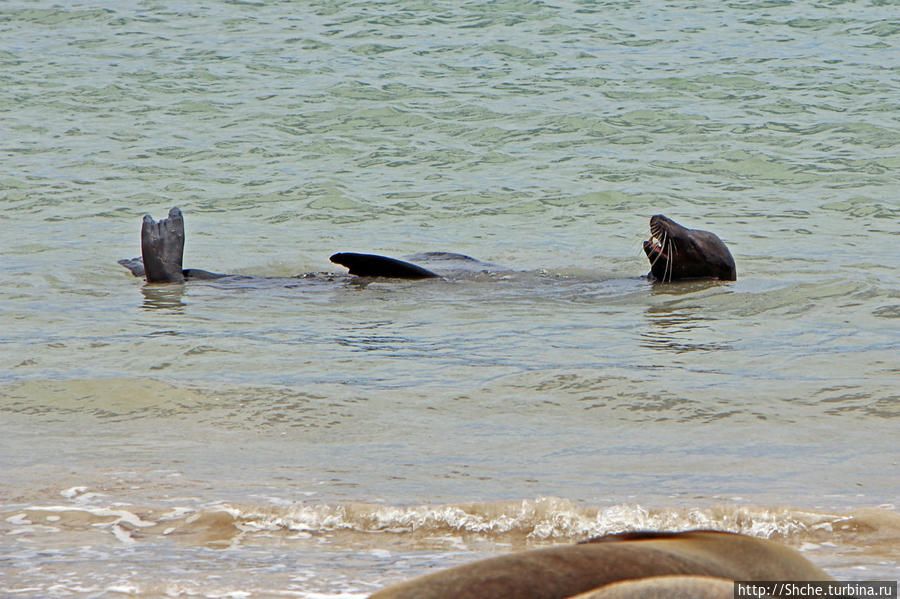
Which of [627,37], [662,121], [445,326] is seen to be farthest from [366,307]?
[627,37]

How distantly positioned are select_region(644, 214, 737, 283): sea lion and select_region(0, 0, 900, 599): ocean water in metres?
0.16

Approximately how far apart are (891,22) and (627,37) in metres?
3.80

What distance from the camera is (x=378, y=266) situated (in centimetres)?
772

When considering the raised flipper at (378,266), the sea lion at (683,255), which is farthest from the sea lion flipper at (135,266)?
the sea lion at (683,255)

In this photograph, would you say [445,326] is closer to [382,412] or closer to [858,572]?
[382,412]

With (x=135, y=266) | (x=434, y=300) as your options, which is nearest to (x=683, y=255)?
(x=434, y=300)

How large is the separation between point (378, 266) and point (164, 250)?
4.91 feet

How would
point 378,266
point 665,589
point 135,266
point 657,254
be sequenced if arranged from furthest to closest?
point 135,266
point 657,254
point 378,266
point 665,589

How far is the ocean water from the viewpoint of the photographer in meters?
3.76

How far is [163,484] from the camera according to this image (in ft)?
13.7

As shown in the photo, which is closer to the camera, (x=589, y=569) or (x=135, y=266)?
(x=589, y=569)

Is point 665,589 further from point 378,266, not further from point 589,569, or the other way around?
point 378,266

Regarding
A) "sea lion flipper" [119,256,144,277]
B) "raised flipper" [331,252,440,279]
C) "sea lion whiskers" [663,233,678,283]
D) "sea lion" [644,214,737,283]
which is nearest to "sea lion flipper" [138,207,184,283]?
"sea lion flipper" [119,256,144,277]

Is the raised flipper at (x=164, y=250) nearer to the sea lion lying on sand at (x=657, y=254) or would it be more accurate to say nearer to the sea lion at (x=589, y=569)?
the sea lion lying on sand at (x=657, y=254)
